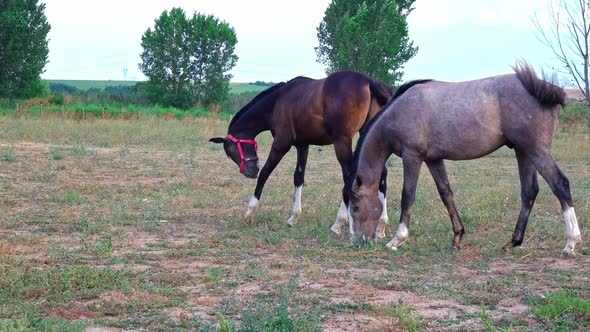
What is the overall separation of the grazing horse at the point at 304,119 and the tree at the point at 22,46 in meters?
32.7

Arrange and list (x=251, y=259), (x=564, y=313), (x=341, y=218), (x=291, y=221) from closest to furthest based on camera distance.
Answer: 1. (x=564, y=313)
2. (x=251, y=259)
3. (x=341, y=218)
4. (x=291, y=221)

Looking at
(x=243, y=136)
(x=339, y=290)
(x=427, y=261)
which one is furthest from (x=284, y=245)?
(x=243, y=136)

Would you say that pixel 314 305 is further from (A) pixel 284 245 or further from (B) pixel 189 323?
(A) pixel 284 245

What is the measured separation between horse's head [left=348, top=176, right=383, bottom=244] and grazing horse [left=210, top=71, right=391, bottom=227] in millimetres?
977

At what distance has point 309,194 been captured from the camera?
1161cm

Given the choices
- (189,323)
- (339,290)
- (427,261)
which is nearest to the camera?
(189,323)

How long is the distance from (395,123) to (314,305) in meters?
2.85

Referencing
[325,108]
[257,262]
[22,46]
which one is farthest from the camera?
[22,46]

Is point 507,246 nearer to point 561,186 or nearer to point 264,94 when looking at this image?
point 561,186

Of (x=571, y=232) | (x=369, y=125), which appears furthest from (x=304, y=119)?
(x=571, y=232)

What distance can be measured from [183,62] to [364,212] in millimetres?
45464

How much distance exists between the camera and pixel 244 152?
9.91 meters

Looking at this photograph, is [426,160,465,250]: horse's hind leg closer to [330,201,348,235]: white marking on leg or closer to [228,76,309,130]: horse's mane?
[330,201,348,235]: white marking on leg

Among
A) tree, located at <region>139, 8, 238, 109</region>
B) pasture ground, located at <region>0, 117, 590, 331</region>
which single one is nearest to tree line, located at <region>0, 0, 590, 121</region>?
tree, located at <region>139, 8, 238, 109</region>
